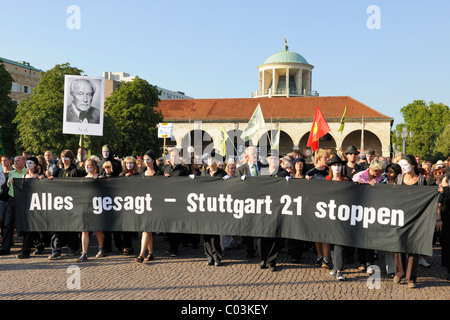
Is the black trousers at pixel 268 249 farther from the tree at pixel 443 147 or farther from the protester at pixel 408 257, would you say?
the tree at pixel 443 147

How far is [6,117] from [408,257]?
142ft

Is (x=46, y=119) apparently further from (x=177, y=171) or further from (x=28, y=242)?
(x=177, y=171)

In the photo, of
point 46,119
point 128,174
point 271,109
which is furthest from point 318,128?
point 271,109

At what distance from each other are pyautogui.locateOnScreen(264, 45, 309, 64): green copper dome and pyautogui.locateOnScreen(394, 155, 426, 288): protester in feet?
259

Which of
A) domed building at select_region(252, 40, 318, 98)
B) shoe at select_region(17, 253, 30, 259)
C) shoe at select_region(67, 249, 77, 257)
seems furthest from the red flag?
domed building at select_region(252, 40, 318, 98)

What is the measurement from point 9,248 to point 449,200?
27.3 feet

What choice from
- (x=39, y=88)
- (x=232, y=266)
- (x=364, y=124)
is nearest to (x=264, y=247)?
(x=232, y=266)

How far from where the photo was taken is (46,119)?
34.6 meters

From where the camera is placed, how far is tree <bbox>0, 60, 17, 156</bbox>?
137ft

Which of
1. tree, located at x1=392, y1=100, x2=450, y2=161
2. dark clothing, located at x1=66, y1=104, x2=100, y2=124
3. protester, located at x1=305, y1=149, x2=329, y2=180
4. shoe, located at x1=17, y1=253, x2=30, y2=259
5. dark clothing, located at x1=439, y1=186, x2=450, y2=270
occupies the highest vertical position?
tree, located at x1=392, y1=100, x2=450, y2=161

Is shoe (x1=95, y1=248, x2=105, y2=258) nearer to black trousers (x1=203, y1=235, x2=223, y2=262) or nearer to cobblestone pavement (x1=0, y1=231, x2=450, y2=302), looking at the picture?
cobblestone pavement (x1=0, y1=231, x2=450, y2=302)

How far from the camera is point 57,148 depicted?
34844 mm

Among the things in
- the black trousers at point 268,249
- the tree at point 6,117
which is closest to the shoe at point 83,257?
the black trousers at point 268,249
